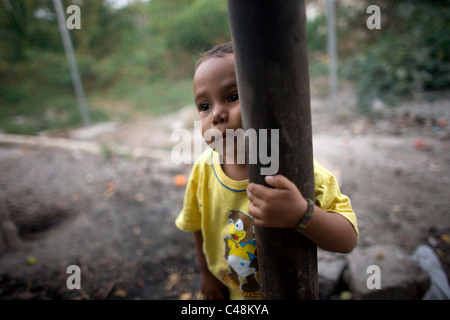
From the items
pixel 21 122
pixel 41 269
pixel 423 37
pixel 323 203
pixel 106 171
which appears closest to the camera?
pixel 323 203

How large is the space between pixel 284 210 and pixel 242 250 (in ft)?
1.88

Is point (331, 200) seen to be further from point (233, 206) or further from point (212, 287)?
point (212, 287)

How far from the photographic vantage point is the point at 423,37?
5.74 m

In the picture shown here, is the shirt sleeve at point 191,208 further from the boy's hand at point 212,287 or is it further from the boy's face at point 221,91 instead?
the boy's face at point 221,91

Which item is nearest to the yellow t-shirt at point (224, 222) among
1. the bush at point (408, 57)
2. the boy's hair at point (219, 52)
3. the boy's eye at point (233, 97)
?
the boy's eye at point (233, 97)

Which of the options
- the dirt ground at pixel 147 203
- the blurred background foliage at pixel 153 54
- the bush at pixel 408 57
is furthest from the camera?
the blurred background foliage at pixel 153 54

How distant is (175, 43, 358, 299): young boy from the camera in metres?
0.81

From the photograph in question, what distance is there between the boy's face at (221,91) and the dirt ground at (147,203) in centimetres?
155

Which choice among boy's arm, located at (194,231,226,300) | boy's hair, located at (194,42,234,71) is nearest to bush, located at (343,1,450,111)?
boy's arm, located at (194,231,226,300)

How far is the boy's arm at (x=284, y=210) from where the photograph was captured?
0.78m

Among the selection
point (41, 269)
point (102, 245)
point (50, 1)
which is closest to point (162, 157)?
point (102, 245)

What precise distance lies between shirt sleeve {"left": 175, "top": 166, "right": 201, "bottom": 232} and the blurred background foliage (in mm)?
4772

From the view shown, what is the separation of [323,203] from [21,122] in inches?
368
